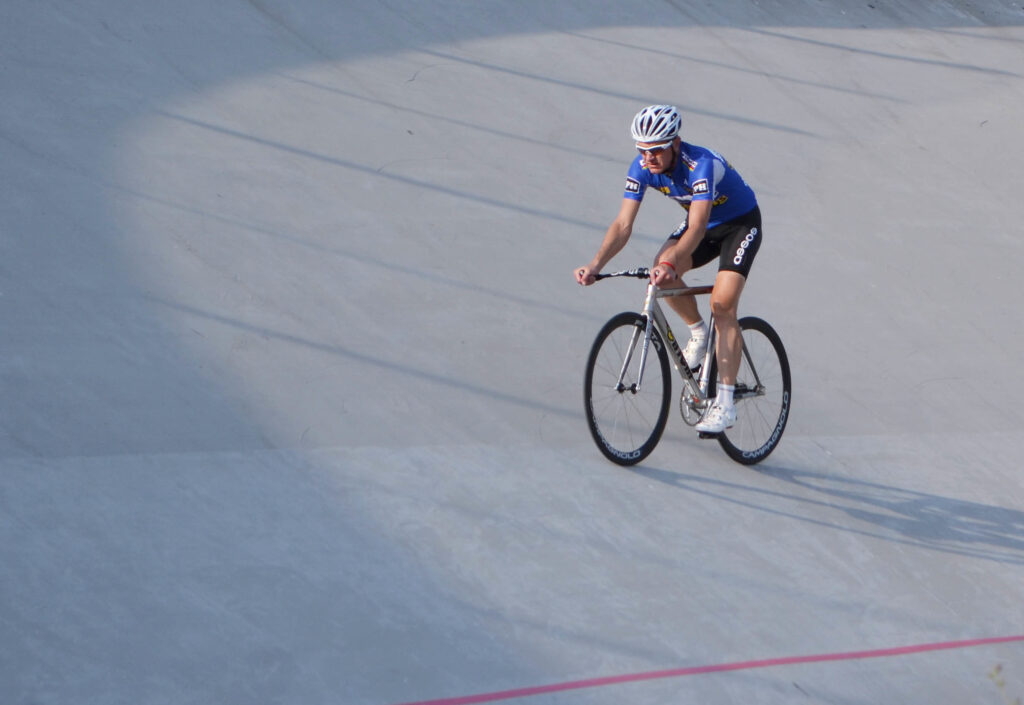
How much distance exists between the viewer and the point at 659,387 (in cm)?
536

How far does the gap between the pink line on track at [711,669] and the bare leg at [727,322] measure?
1.37 meters

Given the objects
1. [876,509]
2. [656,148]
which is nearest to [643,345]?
[656,148]

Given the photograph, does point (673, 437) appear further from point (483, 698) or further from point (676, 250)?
point (483, 698)

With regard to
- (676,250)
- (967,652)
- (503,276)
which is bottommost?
(967,652)

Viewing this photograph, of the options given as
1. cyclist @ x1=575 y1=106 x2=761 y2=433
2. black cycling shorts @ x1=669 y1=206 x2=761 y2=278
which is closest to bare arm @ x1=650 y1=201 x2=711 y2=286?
cyclist @ x1=575 y1=106 x2=761 y2=433

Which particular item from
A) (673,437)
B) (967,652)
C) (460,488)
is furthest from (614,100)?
(967,652)

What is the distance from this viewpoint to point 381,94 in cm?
805

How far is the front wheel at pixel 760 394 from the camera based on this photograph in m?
5.07

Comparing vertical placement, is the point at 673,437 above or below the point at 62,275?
above

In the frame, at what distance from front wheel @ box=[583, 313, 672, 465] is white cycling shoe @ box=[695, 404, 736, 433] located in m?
0.17

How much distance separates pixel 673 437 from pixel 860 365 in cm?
148

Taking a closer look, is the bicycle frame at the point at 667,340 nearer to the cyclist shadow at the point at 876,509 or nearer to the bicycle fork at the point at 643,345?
the bicycle fork at the point at 643,345

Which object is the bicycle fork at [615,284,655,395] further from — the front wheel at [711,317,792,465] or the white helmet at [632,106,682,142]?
the white helmet at [632,106,682,142]

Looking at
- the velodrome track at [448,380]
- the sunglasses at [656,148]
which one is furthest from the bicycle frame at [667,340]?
the sunglasses at [656,148]
